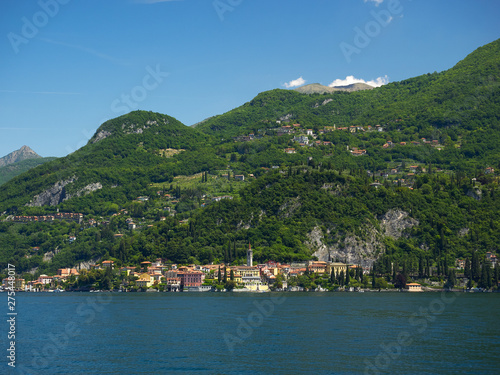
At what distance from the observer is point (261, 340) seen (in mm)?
51500

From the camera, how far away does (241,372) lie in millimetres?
39625

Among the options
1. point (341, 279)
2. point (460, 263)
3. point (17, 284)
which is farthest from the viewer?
point (17, 284)

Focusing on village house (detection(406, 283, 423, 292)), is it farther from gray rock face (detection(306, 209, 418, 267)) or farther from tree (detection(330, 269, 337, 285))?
gray rock face (detection(306, 209, 418, 267))

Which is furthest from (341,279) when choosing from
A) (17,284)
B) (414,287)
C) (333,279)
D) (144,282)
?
(17,284)

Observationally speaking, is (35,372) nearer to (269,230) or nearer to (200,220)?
(269,230)

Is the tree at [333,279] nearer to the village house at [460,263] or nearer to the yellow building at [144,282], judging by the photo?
the village house at [460,263]

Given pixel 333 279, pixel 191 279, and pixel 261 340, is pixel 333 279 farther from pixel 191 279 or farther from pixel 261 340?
pixel 261 340

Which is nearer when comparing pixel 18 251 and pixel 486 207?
pixel 486 207

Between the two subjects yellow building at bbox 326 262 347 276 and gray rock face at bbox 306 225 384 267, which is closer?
yellow building at bbox 326 262 347 276

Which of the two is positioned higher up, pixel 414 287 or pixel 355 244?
pixel 355 244

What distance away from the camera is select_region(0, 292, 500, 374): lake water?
40906mm

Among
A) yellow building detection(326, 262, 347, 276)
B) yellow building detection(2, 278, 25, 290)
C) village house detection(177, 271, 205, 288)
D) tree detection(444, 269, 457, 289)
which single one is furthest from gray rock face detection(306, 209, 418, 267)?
yellow building detection(2, 278, 25, 290)

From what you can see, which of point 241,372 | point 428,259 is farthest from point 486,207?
point 241,372

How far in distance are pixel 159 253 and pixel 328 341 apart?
340 ft
